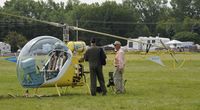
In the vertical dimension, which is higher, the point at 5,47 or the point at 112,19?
the point at 112,19

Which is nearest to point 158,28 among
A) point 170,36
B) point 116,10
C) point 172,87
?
point 170,36

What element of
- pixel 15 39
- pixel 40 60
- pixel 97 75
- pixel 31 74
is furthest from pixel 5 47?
pixel 31 74

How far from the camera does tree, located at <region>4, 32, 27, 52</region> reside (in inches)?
4407

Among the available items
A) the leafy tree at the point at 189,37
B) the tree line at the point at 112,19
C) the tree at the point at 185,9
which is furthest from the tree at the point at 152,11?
the leafy tree at the point at 189,37

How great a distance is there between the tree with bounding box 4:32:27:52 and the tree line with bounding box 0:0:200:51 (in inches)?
78.6

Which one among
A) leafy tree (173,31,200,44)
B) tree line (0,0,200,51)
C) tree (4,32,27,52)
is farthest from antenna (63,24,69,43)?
leafy tree (173,31,200,44)

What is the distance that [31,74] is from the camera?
17328 mm

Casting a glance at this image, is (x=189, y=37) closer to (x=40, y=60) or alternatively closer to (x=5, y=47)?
(x=5, y=47)

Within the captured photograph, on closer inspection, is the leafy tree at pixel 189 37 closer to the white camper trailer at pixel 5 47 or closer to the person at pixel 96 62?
the white camper trailer at pixel 5 47

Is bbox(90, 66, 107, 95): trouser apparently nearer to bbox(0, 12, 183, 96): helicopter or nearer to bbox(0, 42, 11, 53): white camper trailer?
bbox(0, 12, 183, 96): helicopter

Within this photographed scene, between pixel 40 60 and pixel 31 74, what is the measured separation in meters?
0.59

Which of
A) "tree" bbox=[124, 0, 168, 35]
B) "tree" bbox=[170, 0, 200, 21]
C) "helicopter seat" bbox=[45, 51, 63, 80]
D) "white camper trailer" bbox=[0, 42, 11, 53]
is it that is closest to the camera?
"helicopter seat" bbox=[45, 51, 63, 80]

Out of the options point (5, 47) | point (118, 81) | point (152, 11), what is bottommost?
point (5, 47)

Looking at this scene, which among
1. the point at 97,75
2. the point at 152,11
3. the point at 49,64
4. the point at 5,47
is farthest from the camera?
the point at 152,11
